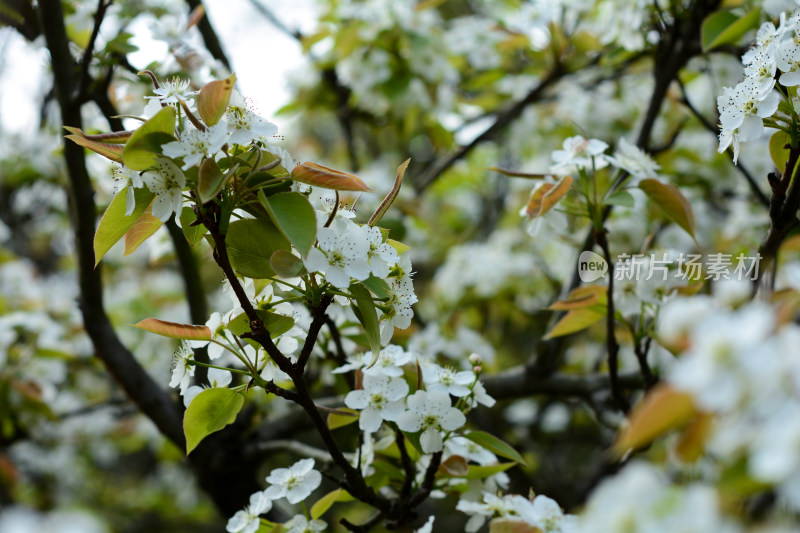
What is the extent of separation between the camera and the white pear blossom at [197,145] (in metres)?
0.84

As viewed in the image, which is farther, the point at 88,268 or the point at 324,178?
the point at 88,268

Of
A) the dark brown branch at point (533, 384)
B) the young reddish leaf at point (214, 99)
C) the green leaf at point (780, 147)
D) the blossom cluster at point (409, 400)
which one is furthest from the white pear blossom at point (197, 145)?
the dark brown branch at point (533, 384)

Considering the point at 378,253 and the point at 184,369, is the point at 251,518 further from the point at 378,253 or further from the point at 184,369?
the point at 378,253

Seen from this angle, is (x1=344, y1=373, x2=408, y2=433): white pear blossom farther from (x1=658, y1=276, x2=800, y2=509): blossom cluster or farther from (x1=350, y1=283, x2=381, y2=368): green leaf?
(x1=658, y1=276, x2=800, y2=509): blossom cluster

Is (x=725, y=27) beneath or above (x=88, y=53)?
beneath

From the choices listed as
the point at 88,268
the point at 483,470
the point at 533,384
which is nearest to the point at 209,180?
the point at 483,470

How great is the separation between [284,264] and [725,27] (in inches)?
53.5

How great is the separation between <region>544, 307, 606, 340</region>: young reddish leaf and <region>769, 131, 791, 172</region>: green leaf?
16.0 inches

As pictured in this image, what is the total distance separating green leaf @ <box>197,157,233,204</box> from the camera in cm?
79

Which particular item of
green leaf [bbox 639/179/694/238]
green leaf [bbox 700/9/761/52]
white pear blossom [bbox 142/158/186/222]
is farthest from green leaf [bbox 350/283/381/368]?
green leaf [bbox 700/9/761/52]

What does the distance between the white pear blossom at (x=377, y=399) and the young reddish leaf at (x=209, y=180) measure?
1.39ft

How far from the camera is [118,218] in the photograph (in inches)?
37.2

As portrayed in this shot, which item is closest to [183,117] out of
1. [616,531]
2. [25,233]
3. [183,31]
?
[616,531]

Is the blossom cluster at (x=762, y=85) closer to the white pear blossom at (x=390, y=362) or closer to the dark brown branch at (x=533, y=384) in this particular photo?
the white pear blossom at (x=390, y=362)
